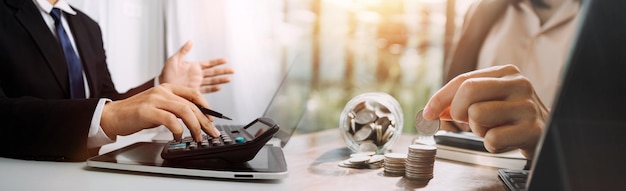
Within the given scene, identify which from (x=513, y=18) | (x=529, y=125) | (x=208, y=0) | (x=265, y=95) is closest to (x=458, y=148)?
(x=529, y=125)

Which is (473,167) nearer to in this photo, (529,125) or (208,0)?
(529,125)

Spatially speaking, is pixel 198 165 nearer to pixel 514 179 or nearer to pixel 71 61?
pixel 514 179

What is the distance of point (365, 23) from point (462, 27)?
0.52 m

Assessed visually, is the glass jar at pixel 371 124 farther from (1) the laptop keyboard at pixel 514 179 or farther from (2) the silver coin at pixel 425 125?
(1) the laptop keyboard at pixel 514 179

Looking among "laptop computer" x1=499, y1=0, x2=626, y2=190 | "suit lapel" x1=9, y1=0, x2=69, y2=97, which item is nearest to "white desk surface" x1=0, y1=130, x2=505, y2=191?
"laptop computer" x1=499, y1=0, x2=626, y2=190

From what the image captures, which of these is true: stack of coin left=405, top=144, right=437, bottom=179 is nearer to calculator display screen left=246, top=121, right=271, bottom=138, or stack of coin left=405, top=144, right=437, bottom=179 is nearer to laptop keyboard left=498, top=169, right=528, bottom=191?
laptop keyboard left=498, top=169, right=528, bottom=191

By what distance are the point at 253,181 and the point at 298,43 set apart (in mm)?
1232

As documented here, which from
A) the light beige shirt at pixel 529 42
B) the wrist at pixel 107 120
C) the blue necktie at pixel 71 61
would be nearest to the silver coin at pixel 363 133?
the wrist at pixel 107 120

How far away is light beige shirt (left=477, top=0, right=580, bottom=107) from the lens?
1.97 m

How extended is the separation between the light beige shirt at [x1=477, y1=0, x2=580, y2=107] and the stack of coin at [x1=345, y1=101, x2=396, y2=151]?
102 cm

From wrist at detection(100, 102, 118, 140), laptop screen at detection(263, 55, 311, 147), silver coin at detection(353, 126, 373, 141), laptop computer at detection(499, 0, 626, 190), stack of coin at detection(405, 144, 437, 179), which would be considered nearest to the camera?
laptop computer at detection(499, 0, 626, 190)

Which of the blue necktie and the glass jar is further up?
the blue necktie

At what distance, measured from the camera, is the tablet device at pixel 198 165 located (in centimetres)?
69

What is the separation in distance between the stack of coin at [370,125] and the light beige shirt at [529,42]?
1.02 meters
